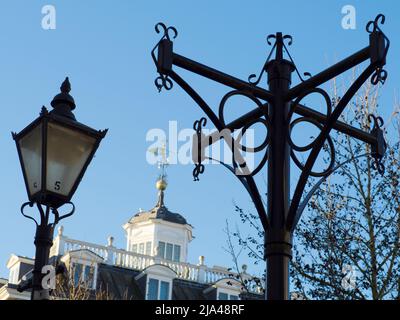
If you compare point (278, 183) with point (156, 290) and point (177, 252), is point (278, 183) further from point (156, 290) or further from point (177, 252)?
point (177, 252)

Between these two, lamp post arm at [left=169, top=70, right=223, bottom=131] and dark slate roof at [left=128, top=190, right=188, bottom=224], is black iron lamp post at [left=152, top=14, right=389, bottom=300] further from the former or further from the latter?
dark slate roof at [left=128, top=190, right=188, bottom=224]

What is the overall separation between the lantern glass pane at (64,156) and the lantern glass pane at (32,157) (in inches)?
2.8

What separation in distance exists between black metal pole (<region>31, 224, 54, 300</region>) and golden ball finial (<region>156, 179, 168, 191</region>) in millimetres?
35430

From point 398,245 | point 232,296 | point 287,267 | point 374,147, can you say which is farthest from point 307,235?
point 232,296

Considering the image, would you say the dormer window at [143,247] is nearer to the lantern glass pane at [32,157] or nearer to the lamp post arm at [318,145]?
the lantern glass pane at [32,157]

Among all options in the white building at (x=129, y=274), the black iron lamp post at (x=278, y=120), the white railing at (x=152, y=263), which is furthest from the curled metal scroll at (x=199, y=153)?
the white railing at (x=152, y=263)

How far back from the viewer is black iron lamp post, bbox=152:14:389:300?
516 cm

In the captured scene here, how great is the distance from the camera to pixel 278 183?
532 centimetres

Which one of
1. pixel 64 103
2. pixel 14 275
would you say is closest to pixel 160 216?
pixel 14 275

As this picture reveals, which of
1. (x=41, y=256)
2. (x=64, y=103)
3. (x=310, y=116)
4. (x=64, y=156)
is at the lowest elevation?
(x=41, y=256)

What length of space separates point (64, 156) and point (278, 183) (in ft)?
5.33

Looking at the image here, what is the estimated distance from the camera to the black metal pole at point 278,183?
5.10 meters
